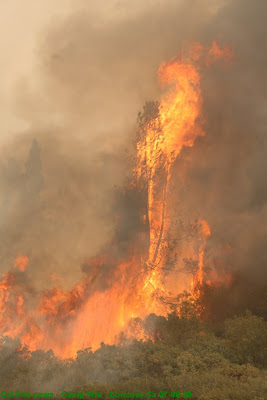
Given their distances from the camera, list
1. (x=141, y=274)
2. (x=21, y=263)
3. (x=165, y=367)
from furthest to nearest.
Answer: (x=141, y=274), (x=21, y=263), (x=165, y=367)

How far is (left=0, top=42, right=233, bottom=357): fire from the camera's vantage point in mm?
18891

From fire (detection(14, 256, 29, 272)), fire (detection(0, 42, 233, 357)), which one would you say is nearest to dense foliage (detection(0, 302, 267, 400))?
fire (detection(0, 42, 233, 357))

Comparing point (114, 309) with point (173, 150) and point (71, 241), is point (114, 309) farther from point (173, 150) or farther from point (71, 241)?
point (173, 150)

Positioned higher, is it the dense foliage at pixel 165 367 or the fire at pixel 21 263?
the fire at pixel 21 263

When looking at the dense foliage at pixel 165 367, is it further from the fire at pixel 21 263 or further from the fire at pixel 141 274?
the fire at pixel 21 263

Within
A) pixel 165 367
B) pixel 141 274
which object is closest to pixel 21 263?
pixel 141 274

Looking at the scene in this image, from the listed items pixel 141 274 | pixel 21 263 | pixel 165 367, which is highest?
pixel 21 263

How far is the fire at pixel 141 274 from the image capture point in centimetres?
1889

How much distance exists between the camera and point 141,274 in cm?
2188

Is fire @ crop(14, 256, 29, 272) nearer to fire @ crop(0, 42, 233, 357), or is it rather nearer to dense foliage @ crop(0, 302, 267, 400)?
fire @ crop(0, 42, 233, 357)

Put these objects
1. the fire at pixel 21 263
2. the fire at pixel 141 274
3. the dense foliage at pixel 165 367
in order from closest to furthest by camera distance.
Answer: the dense foliage at pixel 165 367 → the fire at pixel 141 274 → the fire at pixel 21 263

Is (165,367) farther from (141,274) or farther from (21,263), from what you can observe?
(21,263)

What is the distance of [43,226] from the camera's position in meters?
22.1

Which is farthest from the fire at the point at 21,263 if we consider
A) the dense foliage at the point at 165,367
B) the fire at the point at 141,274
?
the dense foliage at the point at 165,367
